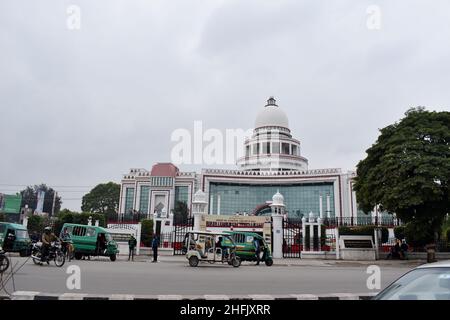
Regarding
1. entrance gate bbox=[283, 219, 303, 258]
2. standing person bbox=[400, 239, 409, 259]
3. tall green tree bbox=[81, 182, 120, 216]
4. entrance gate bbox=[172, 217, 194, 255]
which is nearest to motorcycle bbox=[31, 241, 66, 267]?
entrance gate bbox=[172, 217, 194, 255]

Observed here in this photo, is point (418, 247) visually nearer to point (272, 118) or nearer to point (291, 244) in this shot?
point (291, 244)

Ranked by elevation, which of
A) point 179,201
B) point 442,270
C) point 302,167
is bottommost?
point 442,270

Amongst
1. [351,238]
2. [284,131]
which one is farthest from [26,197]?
[351,238]

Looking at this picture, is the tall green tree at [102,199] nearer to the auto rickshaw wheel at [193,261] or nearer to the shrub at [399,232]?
the shrub at [399,232]

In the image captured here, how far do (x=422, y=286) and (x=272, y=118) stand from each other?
67214 millimetres

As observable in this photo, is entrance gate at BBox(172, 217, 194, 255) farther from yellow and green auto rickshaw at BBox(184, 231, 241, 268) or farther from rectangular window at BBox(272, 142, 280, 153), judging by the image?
rectangular window at BBox(272, 142, 280, 153)

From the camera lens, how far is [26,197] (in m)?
70.7

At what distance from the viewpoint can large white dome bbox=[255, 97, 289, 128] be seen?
2751 inches

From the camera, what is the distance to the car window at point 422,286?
3633 mm

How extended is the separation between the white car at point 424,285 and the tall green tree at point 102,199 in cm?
6736

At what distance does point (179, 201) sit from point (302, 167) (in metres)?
22.9

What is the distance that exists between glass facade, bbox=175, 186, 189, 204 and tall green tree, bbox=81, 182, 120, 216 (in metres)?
12.2
